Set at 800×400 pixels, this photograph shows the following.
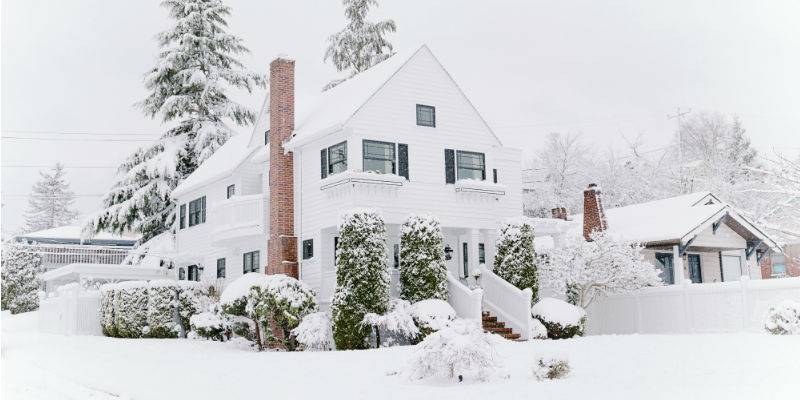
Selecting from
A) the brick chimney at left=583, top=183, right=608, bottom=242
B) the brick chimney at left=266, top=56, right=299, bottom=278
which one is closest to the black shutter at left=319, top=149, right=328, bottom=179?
the brick chimney at left=266, top=56, right=299, bottom=278

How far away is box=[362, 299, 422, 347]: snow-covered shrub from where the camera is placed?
18297 mm

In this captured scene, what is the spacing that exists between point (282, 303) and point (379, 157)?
5416 millimetres

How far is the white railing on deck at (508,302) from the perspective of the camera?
20.6 metres

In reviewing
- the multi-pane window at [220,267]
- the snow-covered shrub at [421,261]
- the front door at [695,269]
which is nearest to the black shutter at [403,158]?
the snow-covered shrub at [421,261]

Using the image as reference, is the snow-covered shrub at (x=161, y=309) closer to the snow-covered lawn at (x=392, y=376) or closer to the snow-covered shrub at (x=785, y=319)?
the snow-covered lawn at (x=392, y=376)

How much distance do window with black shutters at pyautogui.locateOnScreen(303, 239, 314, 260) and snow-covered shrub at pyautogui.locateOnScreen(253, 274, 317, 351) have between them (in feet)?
8.30

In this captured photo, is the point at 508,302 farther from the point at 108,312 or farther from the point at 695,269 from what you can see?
the point at 108,312

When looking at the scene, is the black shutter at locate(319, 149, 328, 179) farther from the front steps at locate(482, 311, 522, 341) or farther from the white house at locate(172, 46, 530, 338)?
the front steps at locate(482, 311, 522, 341)

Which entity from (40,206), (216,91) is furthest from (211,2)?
(40,206)

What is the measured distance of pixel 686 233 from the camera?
24891 mm

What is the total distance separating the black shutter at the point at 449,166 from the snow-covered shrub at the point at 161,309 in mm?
9913

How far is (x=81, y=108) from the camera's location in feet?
54.7

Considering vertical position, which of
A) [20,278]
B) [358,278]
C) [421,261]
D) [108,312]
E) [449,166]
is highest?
[449,166]

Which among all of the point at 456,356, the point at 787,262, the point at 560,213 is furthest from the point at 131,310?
the point at 787,262
